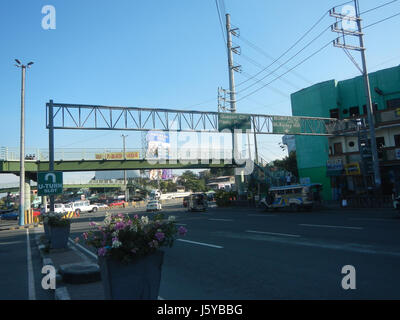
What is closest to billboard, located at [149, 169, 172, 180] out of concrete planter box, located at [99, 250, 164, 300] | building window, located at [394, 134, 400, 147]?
building window, located at [394, 134, 400, 147]

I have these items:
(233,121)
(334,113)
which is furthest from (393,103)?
(233,121)

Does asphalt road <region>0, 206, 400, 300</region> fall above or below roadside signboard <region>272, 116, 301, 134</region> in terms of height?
below

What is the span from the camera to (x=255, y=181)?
3747cm

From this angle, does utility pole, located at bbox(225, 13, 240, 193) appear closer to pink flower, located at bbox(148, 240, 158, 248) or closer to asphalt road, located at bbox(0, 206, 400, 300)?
asphalt road, located at bbox(0, 206, 400, 300)

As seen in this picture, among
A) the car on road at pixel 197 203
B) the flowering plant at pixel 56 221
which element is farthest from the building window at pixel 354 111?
the flowering plant at pixel 56 221

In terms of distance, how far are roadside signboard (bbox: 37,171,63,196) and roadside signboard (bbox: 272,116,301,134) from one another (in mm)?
18536

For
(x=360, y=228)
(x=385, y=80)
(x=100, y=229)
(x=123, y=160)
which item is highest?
(x=385, y=80)

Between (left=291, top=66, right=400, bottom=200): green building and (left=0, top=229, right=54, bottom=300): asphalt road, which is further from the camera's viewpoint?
(left=291, top=66, right=400, bottom=200): green building

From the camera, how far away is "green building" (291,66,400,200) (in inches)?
1089

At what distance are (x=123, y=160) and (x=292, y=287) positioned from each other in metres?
30.1

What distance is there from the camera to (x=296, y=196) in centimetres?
2531

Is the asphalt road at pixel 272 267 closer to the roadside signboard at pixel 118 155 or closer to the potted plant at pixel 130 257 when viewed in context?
the potted plant at pixel 130 257
